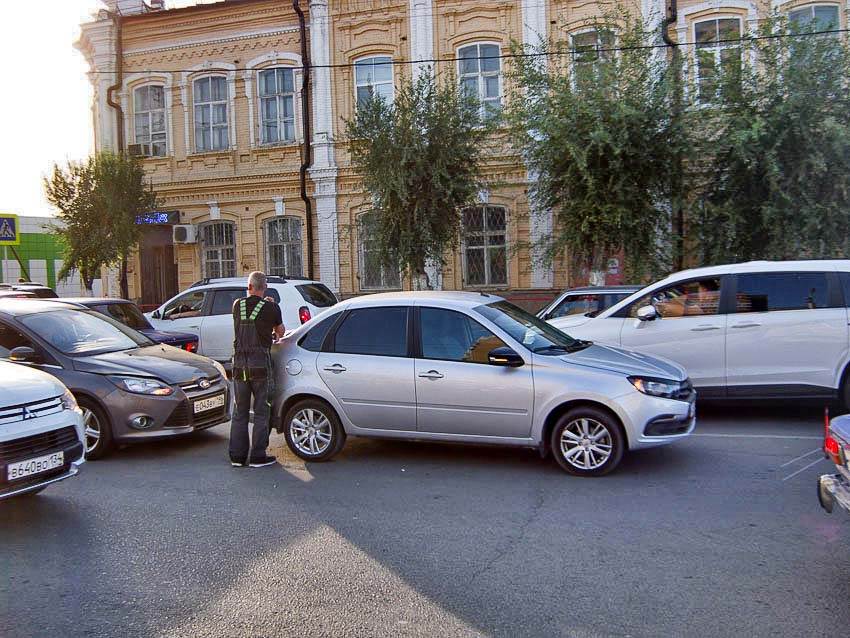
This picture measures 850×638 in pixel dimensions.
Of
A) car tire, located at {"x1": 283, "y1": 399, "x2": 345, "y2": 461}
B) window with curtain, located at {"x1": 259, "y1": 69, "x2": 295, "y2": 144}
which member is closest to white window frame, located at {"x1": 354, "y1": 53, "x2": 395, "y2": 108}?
window with curtain, located at {"x1": 259, "y1": 69, "x2": 295, "y2": 144}

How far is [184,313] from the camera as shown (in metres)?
15.0

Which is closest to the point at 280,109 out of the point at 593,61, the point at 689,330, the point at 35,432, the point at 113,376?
the point at 593,61

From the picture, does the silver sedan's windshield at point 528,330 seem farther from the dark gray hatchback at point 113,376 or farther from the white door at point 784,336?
the dark gray hatchback at point 113,376

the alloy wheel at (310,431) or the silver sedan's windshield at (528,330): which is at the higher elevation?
the silver sedan's windshield at (528,330)

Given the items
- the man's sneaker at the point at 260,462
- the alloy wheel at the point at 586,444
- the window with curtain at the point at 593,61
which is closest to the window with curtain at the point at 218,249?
the window with curtain at the point at 593,61

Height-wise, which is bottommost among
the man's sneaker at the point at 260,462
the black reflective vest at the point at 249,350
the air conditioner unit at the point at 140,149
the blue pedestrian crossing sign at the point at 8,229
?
the man's sneaker at the point at 260,462

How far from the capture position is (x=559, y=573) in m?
4.77

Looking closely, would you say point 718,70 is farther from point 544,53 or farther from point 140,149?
point 140,149

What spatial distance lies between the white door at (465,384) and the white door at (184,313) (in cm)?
852

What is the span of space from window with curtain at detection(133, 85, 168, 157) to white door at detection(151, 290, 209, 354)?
34.1 feet

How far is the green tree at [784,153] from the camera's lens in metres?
13.2

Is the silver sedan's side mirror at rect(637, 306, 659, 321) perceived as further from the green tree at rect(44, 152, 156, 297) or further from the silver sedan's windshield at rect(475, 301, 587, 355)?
the green tree at rect(44, 152, 156, 297)

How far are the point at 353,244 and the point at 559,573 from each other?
17.4m

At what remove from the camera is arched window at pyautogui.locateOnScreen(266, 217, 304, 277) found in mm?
22406
